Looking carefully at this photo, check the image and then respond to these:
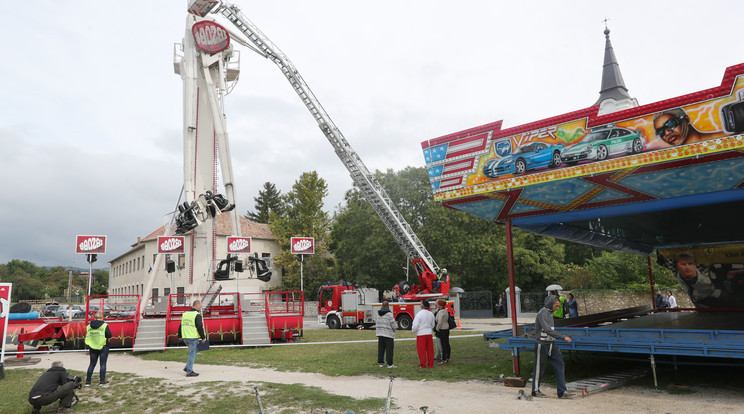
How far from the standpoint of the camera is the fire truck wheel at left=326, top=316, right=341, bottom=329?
25109 millimetres

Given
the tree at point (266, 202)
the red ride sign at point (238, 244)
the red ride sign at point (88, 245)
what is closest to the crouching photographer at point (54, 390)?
the red ride sign at point (88, 245)

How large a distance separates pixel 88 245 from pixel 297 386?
11.5m

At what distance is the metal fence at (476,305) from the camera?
33.9m

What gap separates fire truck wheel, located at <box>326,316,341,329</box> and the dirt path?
552 inches

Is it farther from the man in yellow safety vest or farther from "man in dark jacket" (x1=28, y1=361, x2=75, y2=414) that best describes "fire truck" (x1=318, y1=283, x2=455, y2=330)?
"man in dark jacket" (x1=28, y1=361, x2=75, y2=414)

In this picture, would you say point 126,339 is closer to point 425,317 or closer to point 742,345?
point 425,317

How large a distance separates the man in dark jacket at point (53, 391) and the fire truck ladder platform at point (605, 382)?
823 cm

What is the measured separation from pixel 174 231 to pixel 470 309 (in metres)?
21.9

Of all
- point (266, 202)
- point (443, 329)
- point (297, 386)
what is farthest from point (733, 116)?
point (266, 202)

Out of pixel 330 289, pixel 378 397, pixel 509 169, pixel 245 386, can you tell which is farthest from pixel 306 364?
pixel 330 289

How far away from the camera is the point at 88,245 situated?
17.0 metres

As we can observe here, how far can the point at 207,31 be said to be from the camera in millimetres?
20844

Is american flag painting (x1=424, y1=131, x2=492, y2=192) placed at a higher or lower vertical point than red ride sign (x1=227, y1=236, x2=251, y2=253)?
higher

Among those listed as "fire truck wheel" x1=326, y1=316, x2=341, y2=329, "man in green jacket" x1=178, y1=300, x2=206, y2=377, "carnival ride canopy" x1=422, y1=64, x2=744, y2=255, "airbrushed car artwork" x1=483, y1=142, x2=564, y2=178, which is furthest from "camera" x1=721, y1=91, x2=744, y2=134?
"fire truck wheel" x1=326, y1=316, x2=341, y2=329
